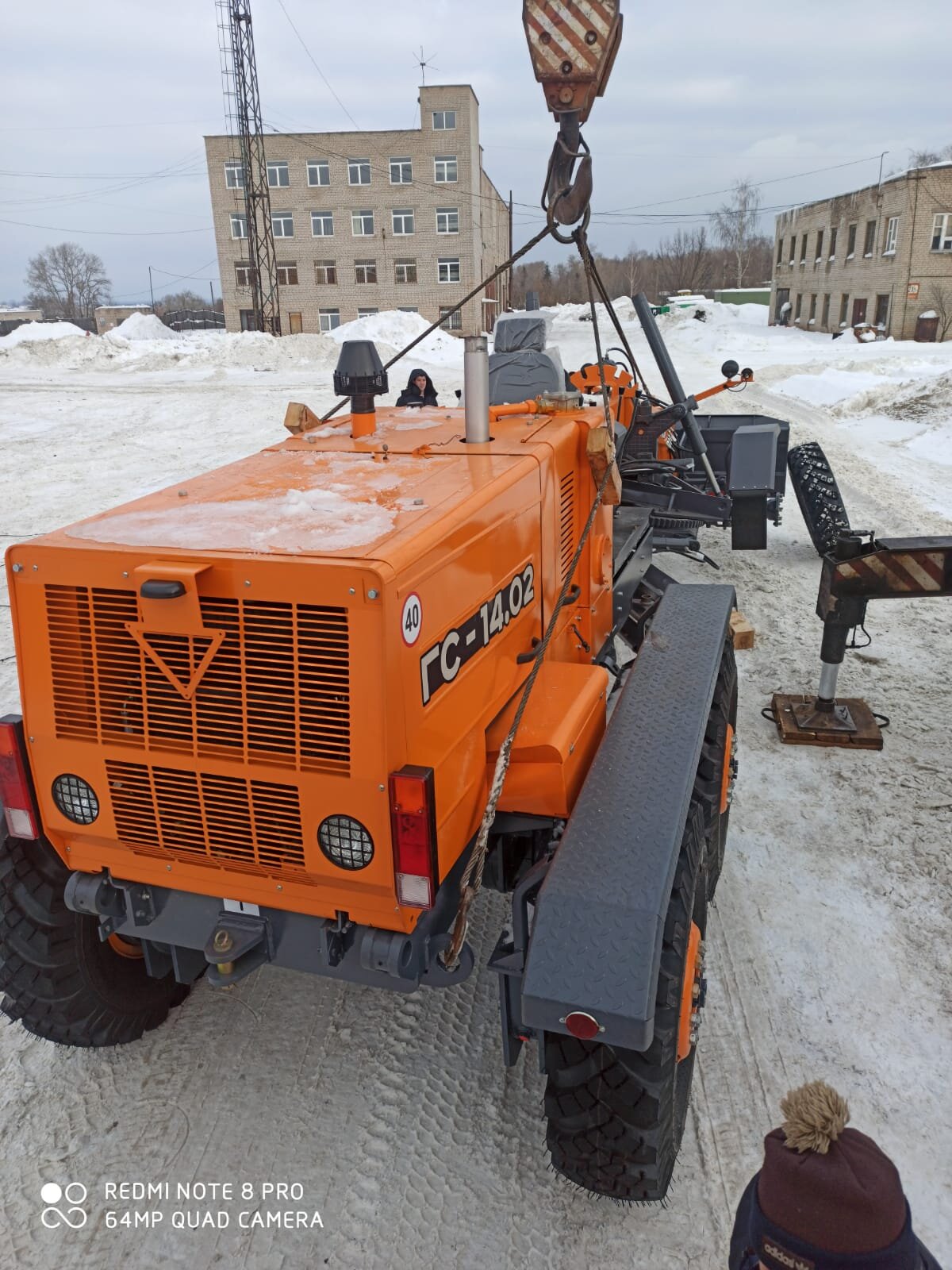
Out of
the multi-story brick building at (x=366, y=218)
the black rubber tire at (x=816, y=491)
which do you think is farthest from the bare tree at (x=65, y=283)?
the black rubber tire at (x=816, y=491)

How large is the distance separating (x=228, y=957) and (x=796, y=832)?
315 cm

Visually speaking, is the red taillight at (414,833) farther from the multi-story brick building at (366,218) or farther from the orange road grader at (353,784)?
the multi-story brick building at (366,218)

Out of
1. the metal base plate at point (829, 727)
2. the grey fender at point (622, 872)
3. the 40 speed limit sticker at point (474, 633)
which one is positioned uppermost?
the 40 speed limit sticker at point (474, 633)

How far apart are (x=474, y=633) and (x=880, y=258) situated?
36.3 m

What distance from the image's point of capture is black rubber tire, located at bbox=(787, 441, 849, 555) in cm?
793

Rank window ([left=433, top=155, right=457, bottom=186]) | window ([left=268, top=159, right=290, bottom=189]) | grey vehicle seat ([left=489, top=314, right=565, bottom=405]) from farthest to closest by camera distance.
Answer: window ([left=268, top=159, right=290, bottom=189]) → window ([left=433, top=155, right=457, bottom=186]) → grey vehicle seat ([left=489, top=314, right=565, bottom=405])

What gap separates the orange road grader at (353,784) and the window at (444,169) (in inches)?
1715

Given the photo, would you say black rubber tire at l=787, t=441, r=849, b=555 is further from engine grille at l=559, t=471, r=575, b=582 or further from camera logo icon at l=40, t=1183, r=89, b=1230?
camera logo icon at l=40, t=1183, r=89, b=1230

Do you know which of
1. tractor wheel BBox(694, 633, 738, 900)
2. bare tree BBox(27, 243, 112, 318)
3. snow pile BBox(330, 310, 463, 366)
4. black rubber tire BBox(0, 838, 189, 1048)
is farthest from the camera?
bare tree BBox(27, 243, 112, 318)

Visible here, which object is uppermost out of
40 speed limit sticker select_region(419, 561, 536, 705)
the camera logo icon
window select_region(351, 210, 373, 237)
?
window select_region(351, 210, 373, 237)

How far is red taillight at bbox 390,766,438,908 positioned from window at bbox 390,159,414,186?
45.7 meters

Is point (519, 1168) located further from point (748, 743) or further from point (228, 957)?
point (748, 743)

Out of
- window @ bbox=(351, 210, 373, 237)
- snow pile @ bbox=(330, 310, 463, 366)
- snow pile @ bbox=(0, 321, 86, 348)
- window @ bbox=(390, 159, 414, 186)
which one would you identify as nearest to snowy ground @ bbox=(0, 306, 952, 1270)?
snow pile @ bbox=(330, 310, 463, 366)

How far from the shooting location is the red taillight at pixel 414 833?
248 cm
